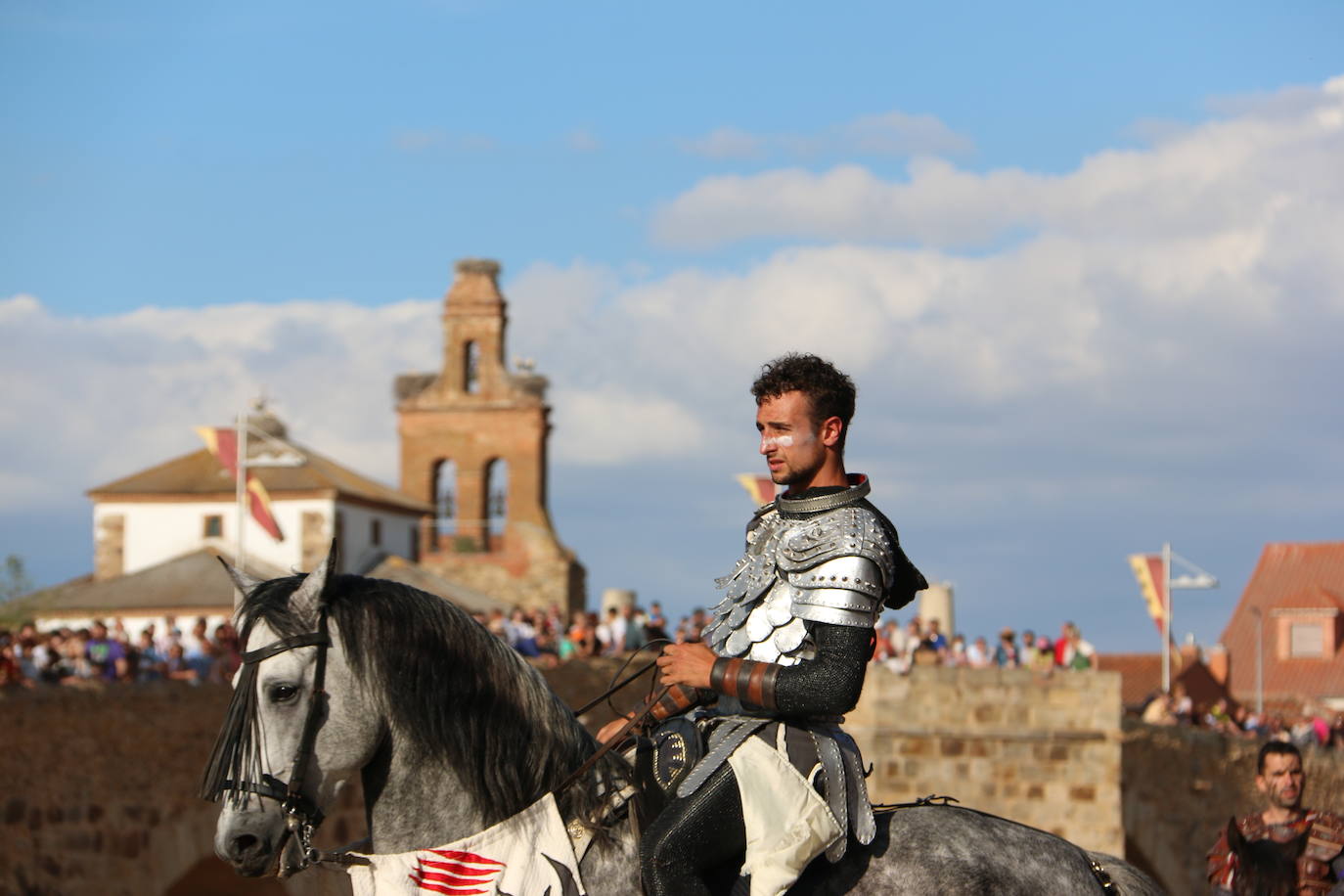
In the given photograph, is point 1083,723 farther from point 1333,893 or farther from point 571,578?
point 571,578

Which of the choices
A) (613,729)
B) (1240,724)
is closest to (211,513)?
(1240,724)

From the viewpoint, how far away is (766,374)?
5.71 meters

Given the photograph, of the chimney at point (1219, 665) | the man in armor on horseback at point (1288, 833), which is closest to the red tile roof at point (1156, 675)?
the chimney at point (1219, 665)

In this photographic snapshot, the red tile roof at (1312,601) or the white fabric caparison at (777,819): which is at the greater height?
the red tile roof at (1312,601)

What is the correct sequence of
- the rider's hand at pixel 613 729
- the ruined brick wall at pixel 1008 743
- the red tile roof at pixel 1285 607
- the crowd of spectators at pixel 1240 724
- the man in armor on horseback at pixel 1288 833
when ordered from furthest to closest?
the red tile roof at pixel 1285 607
the crowd of spectators at pixel 1240 724
the ruined brick wall at pixel 1008 743
the man in armor on horseback at pixel 1288 833
the rider's hand at pixel 613 729

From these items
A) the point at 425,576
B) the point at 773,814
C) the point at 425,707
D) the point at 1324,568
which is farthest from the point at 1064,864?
the point at 1324,568

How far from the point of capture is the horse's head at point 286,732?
17.4 feet

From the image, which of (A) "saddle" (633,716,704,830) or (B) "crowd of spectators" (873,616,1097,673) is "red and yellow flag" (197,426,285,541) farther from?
(A) "saddle" (633,716,704,830)

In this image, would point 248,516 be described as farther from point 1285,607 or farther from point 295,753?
point 295,753

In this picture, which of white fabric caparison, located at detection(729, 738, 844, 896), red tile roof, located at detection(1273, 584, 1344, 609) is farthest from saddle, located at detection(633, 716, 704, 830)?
red tile roof, located at detection(1273, 584, 1344, 609)

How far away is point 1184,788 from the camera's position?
2862 centimetres

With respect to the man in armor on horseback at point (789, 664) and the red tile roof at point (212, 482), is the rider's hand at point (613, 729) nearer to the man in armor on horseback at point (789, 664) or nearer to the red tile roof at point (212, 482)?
the man in armor on horseback at point (789, 664)

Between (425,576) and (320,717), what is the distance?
53388mm

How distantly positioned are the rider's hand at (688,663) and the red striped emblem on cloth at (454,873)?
0.71m
